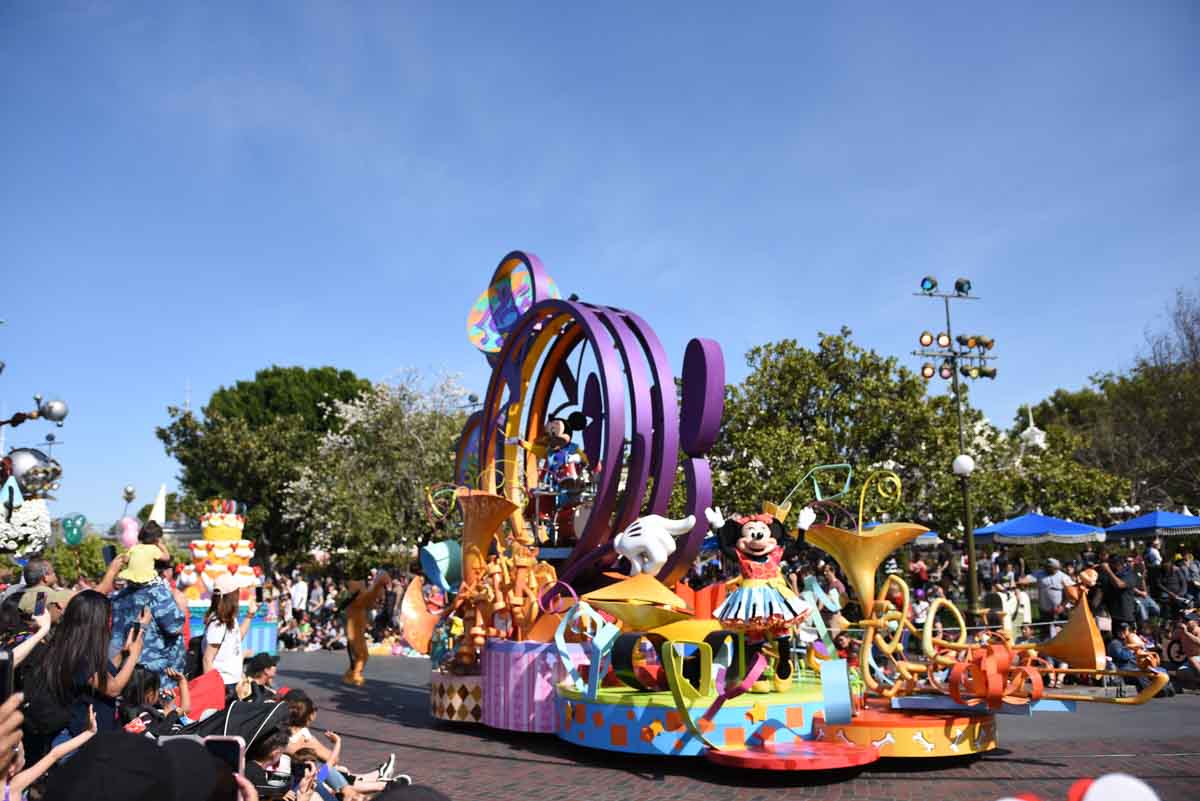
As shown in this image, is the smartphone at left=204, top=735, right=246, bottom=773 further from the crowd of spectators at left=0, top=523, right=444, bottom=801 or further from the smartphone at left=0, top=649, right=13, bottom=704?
the smartphone at left=0, top=649, right=13, bottom=704

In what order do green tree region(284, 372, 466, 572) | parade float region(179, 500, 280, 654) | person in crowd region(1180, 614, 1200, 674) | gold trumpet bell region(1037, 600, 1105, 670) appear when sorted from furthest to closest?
green tree region(284, 372, 466, 572) < parade float region(179, 500, 280, 654) < person in crowd region(1180, 614, 1200, 674) < gold trumpet bell region(1037, 600, 1105, 670)

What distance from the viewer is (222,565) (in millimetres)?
16109

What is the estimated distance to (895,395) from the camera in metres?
23.8

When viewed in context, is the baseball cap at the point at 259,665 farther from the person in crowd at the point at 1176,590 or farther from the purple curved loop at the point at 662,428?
the person in crowd at the point at 1176,590

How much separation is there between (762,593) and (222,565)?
11368 mm

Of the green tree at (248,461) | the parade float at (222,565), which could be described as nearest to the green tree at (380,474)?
the green tree at (248,461)

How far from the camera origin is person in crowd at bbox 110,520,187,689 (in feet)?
25.8

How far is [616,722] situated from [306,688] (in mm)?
7411

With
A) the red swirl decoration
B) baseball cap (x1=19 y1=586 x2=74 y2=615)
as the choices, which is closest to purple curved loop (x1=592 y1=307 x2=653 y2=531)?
the red swirl decoration

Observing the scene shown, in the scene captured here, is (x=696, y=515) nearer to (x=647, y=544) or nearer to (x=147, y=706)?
(x=647, y=544)

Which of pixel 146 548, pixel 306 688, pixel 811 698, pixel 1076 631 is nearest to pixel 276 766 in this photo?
pixel 146 548

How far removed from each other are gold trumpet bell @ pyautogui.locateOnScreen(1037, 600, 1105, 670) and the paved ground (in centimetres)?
79

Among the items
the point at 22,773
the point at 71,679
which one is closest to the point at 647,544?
the point at 71,679

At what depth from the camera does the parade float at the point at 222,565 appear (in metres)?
15.6
